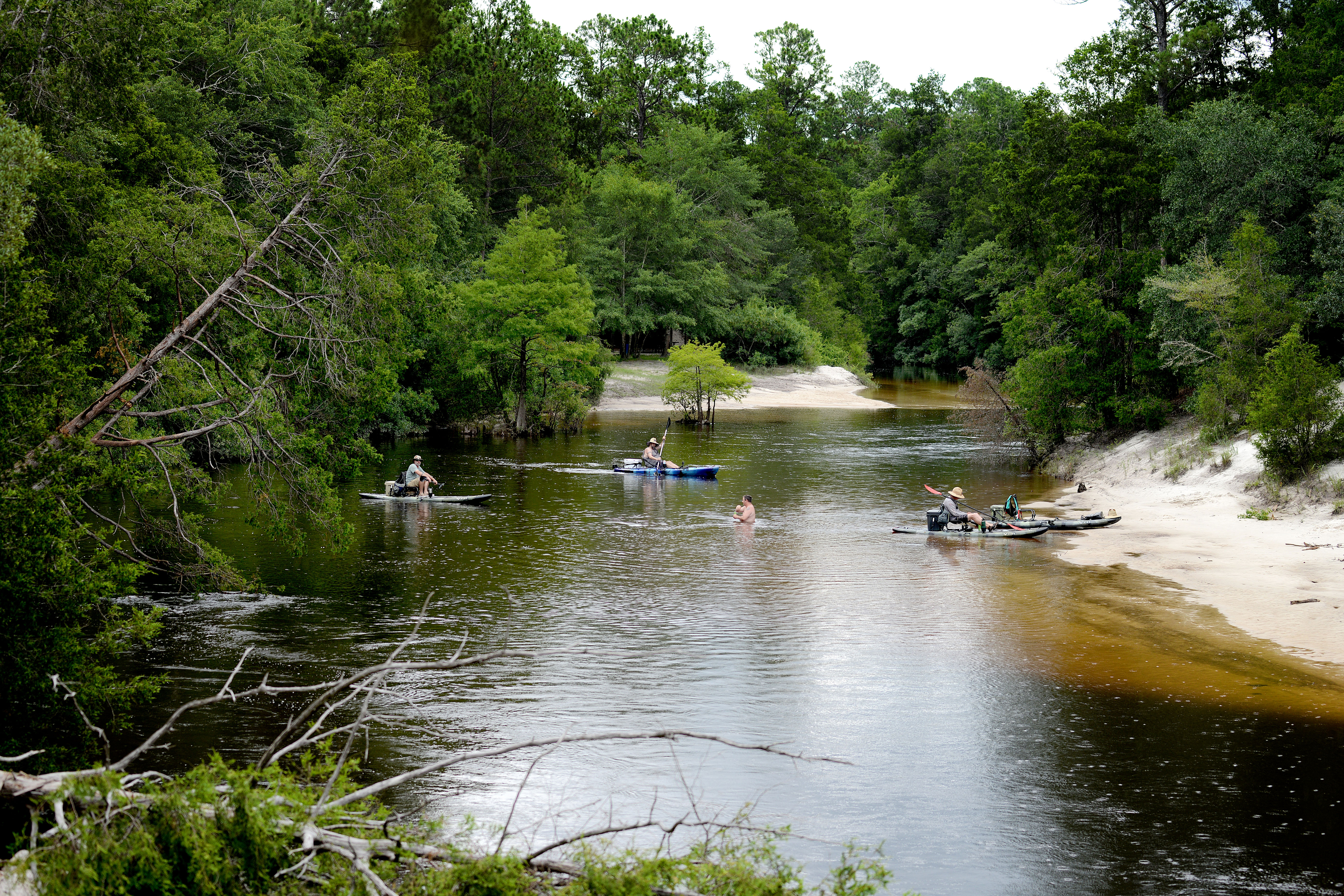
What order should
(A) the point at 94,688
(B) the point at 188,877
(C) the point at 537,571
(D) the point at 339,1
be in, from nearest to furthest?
1. (B) the point at 188,877
2. (A) the point at 94,688
3. (C) the point at 537,571
4. (D) the point at 339,1

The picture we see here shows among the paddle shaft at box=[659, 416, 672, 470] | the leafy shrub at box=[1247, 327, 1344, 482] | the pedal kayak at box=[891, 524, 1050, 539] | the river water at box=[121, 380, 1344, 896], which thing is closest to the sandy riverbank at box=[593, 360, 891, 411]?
the paddle shaft at box=[659, 416, 672, 470]

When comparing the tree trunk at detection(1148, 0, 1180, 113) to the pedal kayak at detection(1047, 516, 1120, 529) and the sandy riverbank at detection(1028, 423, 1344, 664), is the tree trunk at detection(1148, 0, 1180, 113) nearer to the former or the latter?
the sandy riverbank at detection(1028, 423, 1344, 664)

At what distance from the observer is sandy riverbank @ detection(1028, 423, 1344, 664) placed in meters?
16.9

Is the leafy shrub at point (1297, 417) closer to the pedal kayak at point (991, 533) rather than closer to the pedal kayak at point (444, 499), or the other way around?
the pedal kayak at point (991, 533)

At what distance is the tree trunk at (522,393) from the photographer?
149ft

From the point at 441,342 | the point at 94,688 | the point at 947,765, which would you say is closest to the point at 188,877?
the point at 94,688

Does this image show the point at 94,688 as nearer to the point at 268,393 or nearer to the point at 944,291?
the point at 268,393

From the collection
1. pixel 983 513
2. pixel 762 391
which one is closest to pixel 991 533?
pixel 983 513

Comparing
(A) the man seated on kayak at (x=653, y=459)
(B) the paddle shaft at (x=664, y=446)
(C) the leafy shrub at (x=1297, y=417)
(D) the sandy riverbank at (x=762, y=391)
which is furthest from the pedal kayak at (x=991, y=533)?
(D) the sandy riverbank at (x=762, y=391)

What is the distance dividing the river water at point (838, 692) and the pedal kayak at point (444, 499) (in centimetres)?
267

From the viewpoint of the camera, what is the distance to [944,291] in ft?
276

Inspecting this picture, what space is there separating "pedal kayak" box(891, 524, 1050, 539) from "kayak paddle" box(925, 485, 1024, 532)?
0.08 metres

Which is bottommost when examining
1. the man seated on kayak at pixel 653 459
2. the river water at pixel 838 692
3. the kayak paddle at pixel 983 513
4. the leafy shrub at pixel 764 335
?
the river water at pixel 838 692

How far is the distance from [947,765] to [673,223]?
189ft
